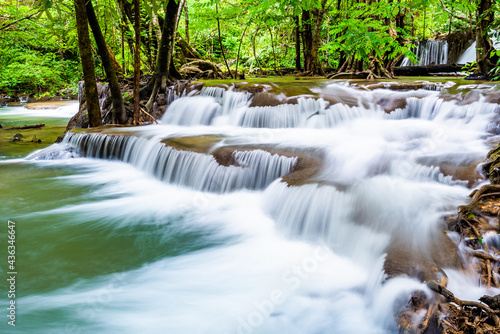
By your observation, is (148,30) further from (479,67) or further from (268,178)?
(479,67)

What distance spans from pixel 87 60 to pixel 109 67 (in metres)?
0.57

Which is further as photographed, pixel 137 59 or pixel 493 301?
pixel 137 59

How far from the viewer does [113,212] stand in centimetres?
490

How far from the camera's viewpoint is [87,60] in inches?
312

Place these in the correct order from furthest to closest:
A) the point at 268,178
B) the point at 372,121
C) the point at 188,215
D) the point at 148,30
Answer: the point at 148,30 → the point at 372,121 → the point at 268,178 → the point at 188,215

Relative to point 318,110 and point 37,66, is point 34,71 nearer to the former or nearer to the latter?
point 37,66

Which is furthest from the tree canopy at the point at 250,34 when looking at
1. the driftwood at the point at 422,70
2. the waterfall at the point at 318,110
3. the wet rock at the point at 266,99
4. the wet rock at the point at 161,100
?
the wet rock at the point at 266,99

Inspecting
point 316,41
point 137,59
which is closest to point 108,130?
point 137,59

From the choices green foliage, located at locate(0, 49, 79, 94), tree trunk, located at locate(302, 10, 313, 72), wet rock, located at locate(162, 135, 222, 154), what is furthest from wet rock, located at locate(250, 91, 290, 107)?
green foliage, located at locate(0, 49, 79, 94)

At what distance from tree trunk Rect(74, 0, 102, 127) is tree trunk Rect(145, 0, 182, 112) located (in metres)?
1.50

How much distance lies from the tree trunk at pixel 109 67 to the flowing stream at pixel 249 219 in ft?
5.48

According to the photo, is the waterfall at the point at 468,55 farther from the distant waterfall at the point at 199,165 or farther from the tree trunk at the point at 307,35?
the distant waterfall at the point at 199,165

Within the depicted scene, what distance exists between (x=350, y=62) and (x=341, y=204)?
30.8 ft

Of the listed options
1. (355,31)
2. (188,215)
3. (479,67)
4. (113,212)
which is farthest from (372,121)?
Result: (113,212)
